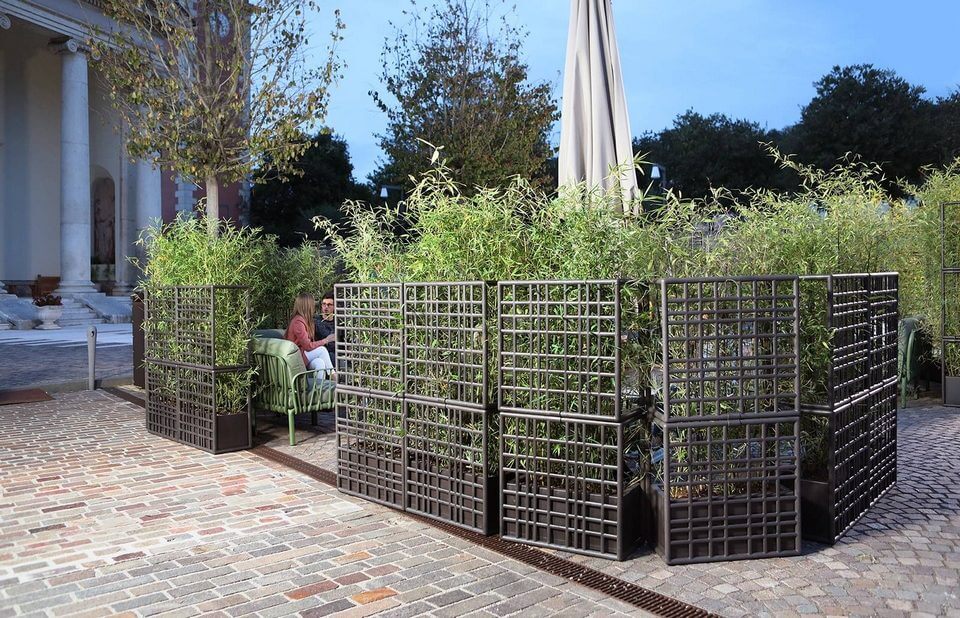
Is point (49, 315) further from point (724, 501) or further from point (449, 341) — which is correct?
point (724, 501)

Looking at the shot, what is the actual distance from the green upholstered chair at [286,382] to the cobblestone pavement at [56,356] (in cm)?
511

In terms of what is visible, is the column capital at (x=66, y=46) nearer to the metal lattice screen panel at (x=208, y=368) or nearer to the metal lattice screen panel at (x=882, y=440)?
the metal lattice screen panel at (x=208, y=368)

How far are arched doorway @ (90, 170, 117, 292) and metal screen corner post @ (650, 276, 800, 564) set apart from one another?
30.5 metres

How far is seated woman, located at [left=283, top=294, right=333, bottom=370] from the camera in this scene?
726 cm

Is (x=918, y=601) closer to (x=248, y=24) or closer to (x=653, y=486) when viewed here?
(x=653, y=486)

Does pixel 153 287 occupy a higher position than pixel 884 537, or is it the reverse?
pixel 153 287

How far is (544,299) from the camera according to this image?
4043mm

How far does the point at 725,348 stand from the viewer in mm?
3855

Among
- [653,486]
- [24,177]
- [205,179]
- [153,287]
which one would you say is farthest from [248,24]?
[24,177]

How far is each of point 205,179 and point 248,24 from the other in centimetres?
245

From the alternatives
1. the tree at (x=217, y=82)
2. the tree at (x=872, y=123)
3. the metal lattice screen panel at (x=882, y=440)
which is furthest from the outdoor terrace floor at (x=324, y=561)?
the tree at (x=872, y=123)

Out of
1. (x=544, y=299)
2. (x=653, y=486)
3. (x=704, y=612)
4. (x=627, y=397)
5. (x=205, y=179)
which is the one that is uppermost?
(x=205, y=179)

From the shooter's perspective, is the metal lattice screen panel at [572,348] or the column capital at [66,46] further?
the column capital at [66,46]

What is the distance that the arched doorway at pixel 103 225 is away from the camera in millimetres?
30188
